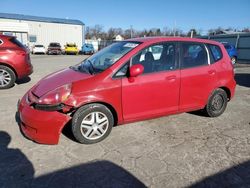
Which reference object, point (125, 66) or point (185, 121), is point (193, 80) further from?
point (125, 66)

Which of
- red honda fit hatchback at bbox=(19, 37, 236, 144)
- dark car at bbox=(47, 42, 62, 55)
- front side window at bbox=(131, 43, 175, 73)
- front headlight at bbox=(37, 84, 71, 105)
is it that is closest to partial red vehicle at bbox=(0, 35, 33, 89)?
red honda fit hatchback at bbox=(19, 37, 236, 144)

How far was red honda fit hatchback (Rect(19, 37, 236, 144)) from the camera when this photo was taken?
12.4 ft

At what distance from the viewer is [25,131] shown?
13.0 ft

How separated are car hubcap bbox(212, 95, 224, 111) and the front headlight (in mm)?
3076

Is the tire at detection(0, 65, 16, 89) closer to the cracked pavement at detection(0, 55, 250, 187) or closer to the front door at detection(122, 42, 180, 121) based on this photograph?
the cracked pavement at detection(0, 55, 250, 187)

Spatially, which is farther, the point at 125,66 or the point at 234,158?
the point at 125,66

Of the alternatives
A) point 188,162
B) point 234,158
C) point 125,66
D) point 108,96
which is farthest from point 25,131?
point 234,158

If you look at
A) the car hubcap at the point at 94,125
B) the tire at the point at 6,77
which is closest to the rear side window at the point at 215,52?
the car hubcap at the point at 94,125

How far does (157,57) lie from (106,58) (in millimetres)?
A: 932

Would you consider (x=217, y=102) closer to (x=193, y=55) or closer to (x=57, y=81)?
(x=193, y=55)

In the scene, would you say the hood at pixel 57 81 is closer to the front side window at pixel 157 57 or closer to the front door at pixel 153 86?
the front door at pixel 153 86

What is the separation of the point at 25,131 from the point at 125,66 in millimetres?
1916

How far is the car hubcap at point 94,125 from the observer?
3.92 meters

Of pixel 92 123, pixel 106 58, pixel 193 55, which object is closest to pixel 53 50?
pixel 106 58
